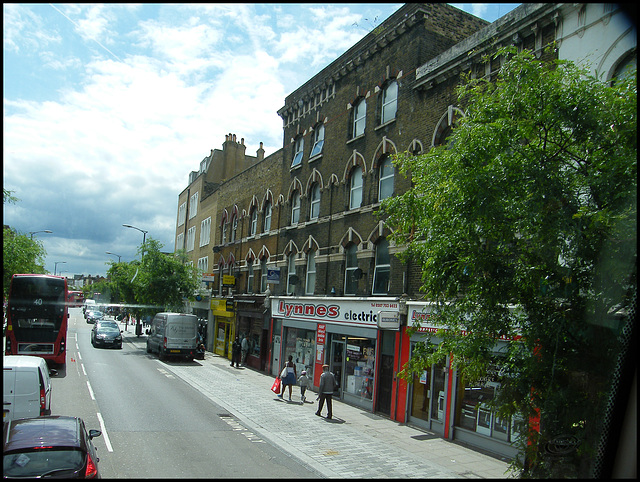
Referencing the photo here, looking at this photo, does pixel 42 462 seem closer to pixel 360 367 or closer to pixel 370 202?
pixel 360 367

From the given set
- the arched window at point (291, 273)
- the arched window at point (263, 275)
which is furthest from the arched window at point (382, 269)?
the arched window at point (263, 275)

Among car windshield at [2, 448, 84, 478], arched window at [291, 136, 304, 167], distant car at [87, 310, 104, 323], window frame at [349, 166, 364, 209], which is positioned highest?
arched window at [291, 136, 304, 167]

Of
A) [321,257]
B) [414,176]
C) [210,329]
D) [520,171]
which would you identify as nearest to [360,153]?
[321,257]

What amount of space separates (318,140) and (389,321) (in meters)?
10.9

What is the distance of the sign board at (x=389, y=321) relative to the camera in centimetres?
1661

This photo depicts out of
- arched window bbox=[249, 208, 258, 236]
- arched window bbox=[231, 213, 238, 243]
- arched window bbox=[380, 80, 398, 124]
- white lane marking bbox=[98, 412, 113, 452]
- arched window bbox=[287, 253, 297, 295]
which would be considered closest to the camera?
white lane marking bbox=[98, 412, 113, 452]

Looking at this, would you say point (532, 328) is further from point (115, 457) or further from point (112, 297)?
point (112, 297)

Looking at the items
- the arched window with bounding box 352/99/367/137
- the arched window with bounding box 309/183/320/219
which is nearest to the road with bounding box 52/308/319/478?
the arched window with bounding box 309/183/320/219

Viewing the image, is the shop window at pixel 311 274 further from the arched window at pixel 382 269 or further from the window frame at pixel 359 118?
the window frame at pixel 359 118

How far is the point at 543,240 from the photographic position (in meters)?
7.06

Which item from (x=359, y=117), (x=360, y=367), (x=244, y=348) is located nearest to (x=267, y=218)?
(x=244, y=348)

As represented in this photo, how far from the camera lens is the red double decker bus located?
72.2 ft

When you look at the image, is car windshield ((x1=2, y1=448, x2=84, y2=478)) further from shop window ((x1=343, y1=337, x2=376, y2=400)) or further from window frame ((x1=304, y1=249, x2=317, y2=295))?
window frame ((x1=304, y1=249, x2=317, y2=295))

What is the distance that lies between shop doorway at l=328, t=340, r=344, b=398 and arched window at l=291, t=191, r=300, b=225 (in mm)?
7196
